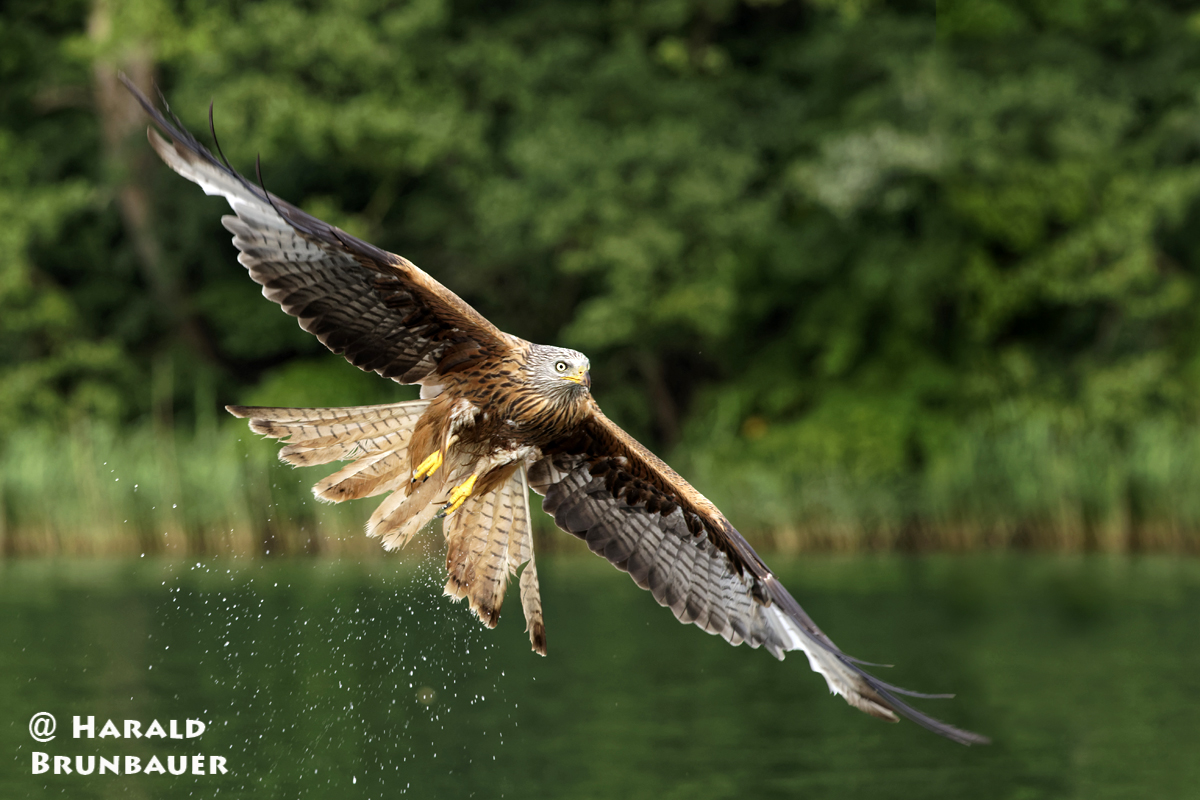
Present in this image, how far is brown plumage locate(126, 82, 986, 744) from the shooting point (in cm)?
609

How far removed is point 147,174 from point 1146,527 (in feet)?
40.6

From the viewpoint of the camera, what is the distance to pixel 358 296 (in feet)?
20.7

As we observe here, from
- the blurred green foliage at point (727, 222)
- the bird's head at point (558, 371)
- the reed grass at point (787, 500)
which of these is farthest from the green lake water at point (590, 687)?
the blurred green foliage at point (727, 222)

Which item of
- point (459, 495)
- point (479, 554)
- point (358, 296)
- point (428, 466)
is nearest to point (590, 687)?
point (479, 554)

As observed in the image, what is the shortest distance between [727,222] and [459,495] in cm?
1292

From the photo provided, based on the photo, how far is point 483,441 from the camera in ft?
20.6

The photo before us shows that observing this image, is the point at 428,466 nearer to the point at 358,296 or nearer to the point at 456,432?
the point at 456,432

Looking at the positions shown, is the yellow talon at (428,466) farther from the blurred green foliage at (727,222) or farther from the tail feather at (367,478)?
the blurred green foliage at (727,222)

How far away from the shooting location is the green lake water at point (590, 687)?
307 inches

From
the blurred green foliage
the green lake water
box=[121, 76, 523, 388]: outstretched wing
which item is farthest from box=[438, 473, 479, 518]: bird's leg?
the blurred green foliage

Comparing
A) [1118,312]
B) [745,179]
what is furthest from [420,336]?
[1118,312]

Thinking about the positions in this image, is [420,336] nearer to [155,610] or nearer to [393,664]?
[393,664]

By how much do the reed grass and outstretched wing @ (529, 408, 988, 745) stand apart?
9486mm

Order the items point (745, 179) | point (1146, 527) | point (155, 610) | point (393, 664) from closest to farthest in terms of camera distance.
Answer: point (393, 664), point (155, 610), point (1146, 527), point (745, 179)
